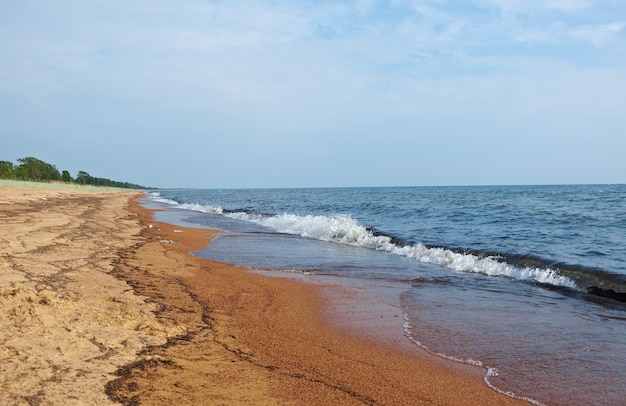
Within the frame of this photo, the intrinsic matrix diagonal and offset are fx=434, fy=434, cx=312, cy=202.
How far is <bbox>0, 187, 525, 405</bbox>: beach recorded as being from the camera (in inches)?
141

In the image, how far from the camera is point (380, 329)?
5957mm

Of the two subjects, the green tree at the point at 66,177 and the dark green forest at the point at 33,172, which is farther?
the green tree at the point at 66,177

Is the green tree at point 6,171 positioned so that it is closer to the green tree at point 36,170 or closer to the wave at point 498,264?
the green tree at point 36,170

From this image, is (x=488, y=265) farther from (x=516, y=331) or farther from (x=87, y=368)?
(x=87, y=368)

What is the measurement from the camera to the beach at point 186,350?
3570mm

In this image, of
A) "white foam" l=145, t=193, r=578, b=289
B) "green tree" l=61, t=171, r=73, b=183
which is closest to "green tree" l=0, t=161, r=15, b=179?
"green tree" l=61, t=171, r=73, b=183

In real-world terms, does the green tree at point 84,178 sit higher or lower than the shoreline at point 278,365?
higher

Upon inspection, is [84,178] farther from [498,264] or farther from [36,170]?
[498,264]

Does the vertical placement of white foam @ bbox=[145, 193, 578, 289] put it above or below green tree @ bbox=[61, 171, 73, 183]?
below

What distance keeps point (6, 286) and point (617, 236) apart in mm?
18483

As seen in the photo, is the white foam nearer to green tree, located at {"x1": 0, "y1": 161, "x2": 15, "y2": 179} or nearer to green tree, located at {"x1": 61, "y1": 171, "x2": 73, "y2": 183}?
green tree, located at {"x1": 0, "y1": 161, "x2": 15, "y2": 179}

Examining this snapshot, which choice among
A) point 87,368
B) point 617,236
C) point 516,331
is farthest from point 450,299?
point 617,236

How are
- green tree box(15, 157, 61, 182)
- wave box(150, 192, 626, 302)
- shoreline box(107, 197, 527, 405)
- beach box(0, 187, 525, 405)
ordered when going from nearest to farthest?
beach box(0, 187, 525, 405) < shoreline box(107, 197, 527, 405) < wave box(150, 192, 626, 302) < green tree box(15, 157, 61, 182)

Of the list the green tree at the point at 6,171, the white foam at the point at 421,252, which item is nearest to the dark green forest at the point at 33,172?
the green tree at the point at 6,171
